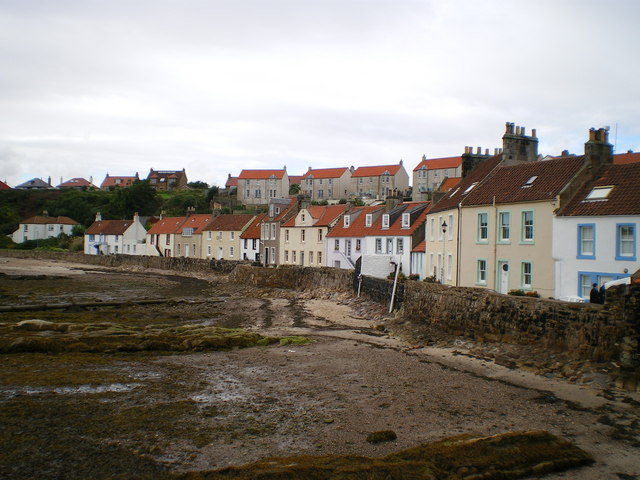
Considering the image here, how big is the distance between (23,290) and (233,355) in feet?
116

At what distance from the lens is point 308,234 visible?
59.1 meters

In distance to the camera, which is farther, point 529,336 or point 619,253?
point 619,253

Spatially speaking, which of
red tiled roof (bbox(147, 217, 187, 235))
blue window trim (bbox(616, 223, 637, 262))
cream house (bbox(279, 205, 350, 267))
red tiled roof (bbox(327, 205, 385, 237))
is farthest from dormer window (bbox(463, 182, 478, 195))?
red tiled roof (bbox(147, 217, 187, 235))

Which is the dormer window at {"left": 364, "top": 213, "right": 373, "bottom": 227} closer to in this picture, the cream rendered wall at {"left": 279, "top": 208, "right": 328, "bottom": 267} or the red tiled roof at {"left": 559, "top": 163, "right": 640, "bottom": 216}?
the cream rendered wall at {"left": 279, "top": 208, "right": 328, "bottom": 267}

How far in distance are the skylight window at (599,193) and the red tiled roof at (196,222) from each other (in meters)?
63.3

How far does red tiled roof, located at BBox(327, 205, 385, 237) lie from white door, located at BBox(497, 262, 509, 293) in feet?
72.7

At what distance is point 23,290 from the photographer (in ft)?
160

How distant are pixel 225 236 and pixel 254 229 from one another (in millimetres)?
5846

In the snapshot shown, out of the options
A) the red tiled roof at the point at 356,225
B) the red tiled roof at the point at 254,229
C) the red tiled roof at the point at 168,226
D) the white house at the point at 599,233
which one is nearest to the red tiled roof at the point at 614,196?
the white house at the point at 599,233

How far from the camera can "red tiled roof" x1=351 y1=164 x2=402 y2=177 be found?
109250mm

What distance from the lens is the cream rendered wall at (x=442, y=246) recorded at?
32.3 m

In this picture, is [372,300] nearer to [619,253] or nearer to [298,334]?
[298,334]

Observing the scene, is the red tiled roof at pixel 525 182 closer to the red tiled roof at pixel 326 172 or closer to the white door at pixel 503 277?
the white door at pixel 503 277

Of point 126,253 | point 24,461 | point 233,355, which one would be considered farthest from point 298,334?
point 126,253
